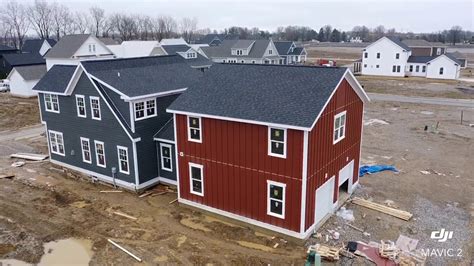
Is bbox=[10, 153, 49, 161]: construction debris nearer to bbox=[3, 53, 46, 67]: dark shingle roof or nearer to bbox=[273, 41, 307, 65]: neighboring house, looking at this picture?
bbox=[3, 53, 46, 67]: dark shingle roof

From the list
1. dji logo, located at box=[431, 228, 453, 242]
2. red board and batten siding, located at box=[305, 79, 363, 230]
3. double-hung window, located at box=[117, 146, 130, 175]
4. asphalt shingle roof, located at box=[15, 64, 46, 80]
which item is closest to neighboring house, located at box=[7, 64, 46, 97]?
asphalt shingle roof, located at box=[15, 64, 46, 80]

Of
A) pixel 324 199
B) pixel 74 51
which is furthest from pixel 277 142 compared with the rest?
pixel 74 51

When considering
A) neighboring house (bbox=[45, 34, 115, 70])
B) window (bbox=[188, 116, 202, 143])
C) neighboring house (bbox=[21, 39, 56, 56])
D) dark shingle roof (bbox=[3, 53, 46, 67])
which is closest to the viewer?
window (bbox=[188, 116, 202, 143])

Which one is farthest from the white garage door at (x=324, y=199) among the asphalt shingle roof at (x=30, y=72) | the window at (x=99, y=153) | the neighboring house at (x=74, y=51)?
the neighboring house at (x=74, y=51)

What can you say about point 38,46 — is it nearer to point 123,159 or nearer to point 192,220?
point 123,159

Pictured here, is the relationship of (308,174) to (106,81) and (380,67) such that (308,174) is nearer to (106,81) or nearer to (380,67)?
(106,81)

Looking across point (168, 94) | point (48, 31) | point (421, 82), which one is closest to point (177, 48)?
point (421, 82)
